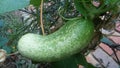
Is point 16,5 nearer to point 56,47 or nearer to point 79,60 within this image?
point 56,47

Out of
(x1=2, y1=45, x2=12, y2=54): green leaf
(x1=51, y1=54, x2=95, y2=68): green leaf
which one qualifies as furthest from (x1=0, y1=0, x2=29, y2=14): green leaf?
(x1=2, y1=45, x2=12, y2=54): green leaf

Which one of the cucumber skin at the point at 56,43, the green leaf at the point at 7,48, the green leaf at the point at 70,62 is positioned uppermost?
the cucumber skin at the point at 56,43

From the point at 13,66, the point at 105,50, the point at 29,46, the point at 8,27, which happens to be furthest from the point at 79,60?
the point at 105,50

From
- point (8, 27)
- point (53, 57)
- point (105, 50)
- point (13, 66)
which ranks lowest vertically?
point (105, 50)

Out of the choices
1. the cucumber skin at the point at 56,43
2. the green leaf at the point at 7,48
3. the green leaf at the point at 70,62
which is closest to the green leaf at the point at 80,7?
the cucumber skin at the point at 56,43

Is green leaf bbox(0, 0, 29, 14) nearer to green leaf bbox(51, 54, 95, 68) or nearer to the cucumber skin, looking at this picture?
the cucumber skin

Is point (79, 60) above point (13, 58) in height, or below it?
above

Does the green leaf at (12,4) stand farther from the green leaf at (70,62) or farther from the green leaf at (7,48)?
the green leaf at (7,48)

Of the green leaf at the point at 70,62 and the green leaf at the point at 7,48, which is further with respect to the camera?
the green leaf at the point at 7,48
